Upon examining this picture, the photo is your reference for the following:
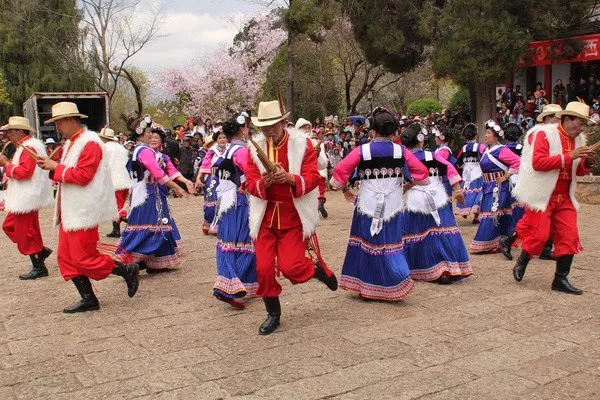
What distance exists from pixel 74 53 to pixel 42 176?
1188 inches

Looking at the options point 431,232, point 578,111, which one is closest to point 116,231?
point 431,232

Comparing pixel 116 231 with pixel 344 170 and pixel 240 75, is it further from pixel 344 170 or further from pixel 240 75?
pixel 240 75

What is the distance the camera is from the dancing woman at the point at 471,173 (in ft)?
31.1

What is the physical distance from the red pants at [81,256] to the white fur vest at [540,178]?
13.1 feet

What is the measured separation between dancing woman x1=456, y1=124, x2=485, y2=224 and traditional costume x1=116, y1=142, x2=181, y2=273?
4.33 metres

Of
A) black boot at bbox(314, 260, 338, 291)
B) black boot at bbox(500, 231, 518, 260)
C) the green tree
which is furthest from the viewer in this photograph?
the green tree

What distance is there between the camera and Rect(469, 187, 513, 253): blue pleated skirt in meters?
8.40

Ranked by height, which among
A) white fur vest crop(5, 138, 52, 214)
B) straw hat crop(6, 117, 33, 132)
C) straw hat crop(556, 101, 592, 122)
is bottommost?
white fur vest crop(5, 138, 52, 214)

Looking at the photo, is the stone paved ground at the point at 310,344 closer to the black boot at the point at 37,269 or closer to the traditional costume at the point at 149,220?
the black boot at the point at 37,269

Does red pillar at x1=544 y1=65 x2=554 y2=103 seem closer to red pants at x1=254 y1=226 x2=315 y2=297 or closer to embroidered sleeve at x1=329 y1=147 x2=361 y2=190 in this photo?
embroidered sleeve at x1=329 y1=147 x2=361 y2=190

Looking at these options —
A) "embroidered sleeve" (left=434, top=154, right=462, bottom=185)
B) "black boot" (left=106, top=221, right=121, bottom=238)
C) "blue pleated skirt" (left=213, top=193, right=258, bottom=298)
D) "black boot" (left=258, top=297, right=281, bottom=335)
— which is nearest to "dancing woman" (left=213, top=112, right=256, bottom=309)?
"blue pleated skirt" (left=213, top=193, right=258, bottom=298)

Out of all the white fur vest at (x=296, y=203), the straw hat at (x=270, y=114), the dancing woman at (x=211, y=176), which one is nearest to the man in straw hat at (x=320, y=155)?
the white fur vest at (x=296, y=203)

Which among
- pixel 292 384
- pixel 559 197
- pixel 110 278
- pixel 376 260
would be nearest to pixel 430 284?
pixel 376 260

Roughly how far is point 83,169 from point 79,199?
270 millimetres
